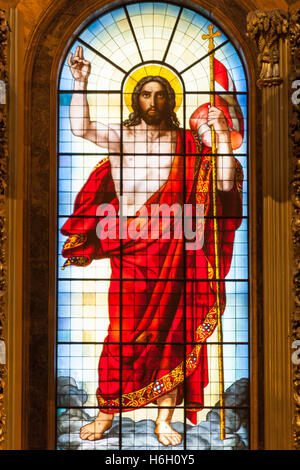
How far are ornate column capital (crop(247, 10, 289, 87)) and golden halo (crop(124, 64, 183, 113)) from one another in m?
2.98

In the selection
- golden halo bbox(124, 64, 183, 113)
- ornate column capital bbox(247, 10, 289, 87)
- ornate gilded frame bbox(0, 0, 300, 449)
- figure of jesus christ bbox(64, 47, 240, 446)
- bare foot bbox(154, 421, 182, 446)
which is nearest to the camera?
ornate column capital bbox(247, 10, 289, 87)

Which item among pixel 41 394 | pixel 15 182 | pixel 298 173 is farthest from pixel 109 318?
pixel 298 173

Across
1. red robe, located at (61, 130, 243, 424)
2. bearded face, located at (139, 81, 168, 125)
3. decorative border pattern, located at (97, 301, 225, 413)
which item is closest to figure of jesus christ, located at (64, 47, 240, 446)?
bearded face, located at (139, 81, 168, 125)

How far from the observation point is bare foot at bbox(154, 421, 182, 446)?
33.6 ft

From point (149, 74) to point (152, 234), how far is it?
2.19 meters

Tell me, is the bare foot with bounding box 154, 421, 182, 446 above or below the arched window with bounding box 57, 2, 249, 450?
below

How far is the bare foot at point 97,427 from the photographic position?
10.3 metres

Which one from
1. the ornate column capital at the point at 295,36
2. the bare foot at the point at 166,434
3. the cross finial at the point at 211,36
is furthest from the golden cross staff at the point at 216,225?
the ornate column capital at the point at 295,36

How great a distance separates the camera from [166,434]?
10273 millimetres

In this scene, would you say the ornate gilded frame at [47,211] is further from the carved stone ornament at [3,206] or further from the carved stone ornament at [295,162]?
the carved stone ornament at [295,162]

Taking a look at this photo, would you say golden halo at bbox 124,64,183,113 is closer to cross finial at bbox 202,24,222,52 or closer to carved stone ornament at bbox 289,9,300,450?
cross finial at bbox 202,24,222,52

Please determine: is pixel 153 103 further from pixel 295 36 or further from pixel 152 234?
pixel 295 36

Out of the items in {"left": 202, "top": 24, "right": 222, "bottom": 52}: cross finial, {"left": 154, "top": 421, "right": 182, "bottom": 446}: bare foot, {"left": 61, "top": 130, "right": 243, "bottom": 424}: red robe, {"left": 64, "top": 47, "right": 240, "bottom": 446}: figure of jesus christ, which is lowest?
{"left": 154, "top": 421, "right": 182, "bottom": 446}: bare foot

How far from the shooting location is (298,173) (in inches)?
298
